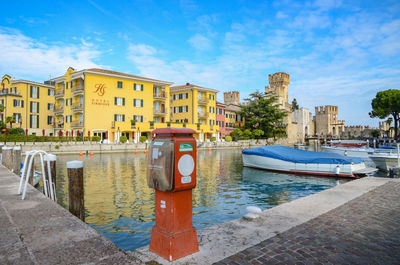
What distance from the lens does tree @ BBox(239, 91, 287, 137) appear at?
2781 inches

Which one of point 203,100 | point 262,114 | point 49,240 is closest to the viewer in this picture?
point 49,240

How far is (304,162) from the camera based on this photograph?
54.8 feet

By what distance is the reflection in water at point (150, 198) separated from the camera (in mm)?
7101

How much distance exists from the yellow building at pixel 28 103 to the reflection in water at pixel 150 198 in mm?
41907

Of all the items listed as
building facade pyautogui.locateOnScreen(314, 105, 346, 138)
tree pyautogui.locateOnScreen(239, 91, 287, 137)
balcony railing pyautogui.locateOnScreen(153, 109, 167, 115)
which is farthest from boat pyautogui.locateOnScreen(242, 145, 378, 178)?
building facade pyautogui.locateOnScreen(314, 105, 346, 138)

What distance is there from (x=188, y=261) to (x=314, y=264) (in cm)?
159

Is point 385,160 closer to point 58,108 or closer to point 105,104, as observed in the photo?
point 105,104

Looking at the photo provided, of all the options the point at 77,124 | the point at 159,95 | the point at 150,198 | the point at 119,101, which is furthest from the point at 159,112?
the point at 150,198

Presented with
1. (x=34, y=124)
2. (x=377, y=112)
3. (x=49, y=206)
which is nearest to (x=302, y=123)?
(x=377, y=112)

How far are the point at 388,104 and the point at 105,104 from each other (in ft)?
200

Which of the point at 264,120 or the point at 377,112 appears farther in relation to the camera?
the point at 264,120

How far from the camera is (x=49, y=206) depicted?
227 inches

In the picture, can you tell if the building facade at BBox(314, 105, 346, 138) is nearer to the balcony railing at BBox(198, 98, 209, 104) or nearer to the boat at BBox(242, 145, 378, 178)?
the balcony railing at BBox(198, 98, 209, 104)

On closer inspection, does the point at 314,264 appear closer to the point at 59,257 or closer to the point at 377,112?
the point at 59,257
